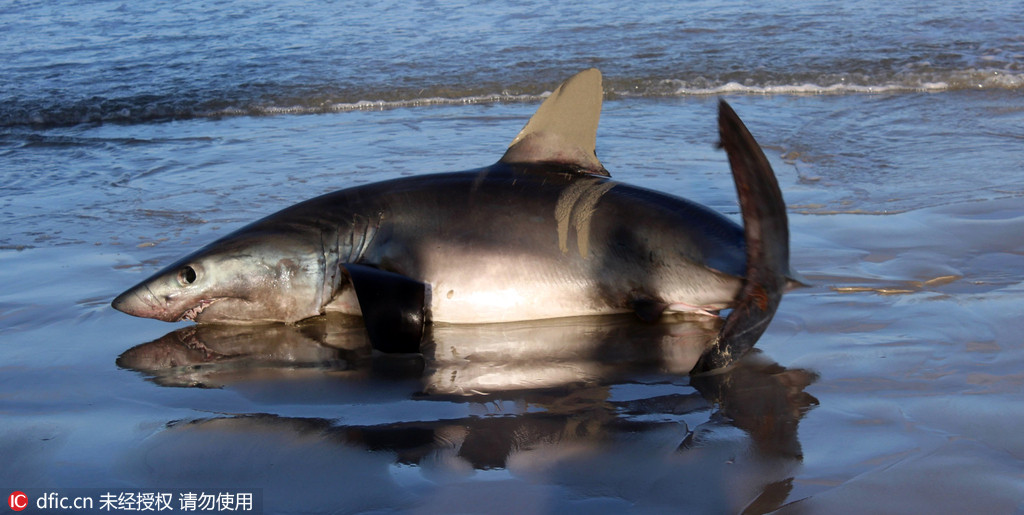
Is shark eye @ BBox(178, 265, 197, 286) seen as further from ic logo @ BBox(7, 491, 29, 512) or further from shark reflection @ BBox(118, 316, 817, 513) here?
ic logo @ BBox(7, 491, 29, 512)

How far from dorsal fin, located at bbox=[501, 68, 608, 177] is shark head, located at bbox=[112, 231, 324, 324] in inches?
37.4

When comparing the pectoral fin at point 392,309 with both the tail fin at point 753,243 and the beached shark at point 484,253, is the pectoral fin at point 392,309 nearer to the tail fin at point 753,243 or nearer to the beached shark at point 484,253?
the beached shark at point 484,253

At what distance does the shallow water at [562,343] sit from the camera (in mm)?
2297

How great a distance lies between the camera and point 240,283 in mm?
3684

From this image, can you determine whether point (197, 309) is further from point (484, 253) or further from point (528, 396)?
point (528, 396)

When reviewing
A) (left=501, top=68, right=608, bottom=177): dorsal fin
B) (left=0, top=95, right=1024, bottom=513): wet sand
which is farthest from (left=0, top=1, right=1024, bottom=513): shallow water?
(left=501, top=68, right=608, bottom=177): dorsal fin

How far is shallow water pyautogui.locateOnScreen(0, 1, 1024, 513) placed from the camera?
230 cm

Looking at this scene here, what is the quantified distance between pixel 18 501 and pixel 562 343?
1.79m

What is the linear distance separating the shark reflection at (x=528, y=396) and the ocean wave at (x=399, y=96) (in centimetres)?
630

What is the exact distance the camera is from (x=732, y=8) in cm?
1321

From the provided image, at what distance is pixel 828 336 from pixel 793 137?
166 inches

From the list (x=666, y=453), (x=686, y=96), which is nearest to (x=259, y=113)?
(x=686, y=96)

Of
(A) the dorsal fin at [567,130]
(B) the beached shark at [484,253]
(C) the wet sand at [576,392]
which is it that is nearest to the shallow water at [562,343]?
(C) the wet sand at [576,392]

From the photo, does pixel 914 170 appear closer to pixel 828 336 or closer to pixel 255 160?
pixel 828 336
